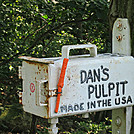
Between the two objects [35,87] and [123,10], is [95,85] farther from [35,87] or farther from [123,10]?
[123,10]

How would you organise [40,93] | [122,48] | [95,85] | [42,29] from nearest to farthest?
[40,93] < [95,85] < [122,48] < [42,29]

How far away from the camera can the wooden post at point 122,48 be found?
262 cm

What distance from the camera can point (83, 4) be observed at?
13.8 feet

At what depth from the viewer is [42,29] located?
15.6 ft

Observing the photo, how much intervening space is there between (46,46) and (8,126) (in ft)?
4.35

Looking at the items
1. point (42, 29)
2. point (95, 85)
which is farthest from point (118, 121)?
point (42, 29)

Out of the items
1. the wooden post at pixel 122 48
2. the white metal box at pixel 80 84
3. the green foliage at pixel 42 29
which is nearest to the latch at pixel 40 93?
the white metal box at pixel 80 84

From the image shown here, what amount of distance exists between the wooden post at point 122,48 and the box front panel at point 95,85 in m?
0.13

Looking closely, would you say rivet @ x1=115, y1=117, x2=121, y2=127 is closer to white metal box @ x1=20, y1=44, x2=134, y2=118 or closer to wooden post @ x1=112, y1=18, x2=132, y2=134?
wooden post @ x1=112, y1=18, x2=132, y2=134

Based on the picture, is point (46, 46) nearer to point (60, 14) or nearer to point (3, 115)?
point (60, 14)

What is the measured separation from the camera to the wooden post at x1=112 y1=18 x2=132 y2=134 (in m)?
2.62

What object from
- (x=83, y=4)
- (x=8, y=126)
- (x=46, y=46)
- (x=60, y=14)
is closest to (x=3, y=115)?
(x=8, y=126)

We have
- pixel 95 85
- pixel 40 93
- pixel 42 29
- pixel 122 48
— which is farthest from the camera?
pixel 42 29

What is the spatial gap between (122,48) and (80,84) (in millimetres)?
480
